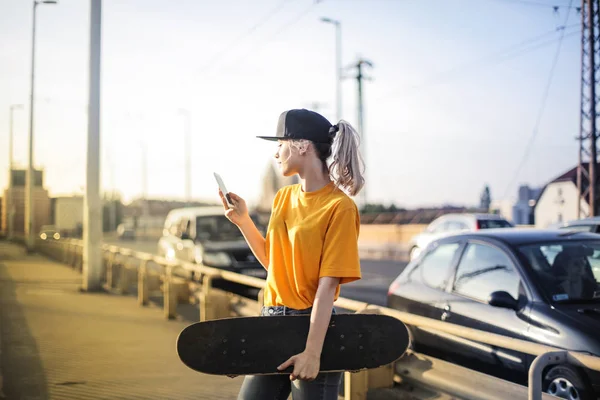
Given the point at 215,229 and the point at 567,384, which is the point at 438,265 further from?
the point at 215,229

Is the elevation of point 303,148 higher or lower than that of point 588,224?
higher

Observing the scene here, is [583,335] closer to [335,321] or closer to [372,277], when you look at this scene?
[335,321]

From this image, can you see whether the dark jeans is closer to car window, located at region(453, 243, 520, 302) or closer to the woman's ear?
the woman's ear

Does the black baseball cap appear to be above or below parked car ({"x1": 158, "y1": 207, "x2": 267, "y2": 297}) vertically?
above

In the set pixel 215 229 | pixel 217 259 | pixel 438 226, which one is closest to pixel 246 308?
pixel 217 259

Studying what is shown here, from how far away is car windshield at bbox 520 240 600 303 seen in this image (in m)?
5.33

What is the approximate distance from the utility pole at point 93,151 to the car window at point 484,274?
11.9 meters

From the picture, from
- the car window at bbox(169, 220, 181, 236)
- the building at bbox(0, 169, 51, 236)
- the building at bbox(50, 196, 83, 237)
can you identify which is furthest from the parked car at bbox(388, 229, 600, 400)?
the building at bbox(0, 169, 51, 236)

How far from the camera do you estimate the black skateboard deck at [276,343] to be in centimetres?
250

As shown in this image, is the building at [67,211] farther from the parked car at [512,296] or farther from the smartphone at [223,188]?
the smartphone at [223,188]

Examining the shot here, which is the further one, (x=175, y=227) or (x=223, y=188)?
(x=175, y=227)

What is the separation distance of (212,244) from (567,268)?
10.6 meters

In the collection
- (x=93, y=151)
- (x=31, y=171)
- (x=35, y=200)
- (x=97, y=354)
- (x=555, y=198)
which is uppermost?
(x=31, y=171)

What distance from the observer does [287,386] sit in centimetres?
277
